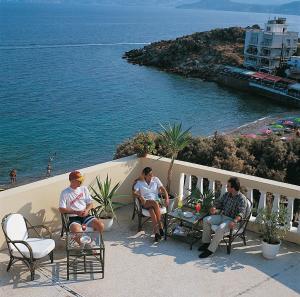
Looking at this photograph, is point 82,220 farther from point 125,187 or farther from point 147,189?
point 125,187

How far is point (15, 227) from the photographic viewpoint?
6.79 meters

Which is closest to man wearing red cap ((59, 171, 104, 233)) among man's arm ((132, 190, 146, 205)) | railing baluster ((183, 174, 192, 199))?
man's arm ((132, 190, 146, 205))

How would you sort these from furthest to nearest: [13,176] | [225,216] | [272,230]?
[13,176], [225,216], [272,230]

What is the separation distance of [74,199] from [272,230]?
3.09 m

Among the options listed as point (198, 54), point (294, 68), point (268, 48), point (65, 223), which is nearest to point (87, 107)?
point (294, 68)

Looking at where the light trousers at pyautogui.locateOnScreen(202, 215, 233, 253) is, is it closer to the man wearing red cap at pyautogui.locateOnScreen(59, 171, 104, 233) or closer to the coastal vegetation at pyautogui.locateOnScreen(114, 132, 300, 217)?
the man wearing red cap at pyautogui.locateOnScreen(59, 171, 104, 233)

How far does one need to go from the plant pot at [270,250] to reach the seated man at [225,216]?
0.54 m

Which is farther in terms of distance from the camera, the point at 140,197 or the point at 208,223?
the point at 140,197

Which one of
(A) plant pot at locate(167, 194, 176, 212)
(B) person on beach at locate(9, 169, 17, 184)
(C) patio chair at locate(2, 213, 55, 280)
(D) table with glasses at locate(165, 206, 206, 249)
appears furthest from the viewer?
(B) person on beach at locate(9, 169, 17, 184)

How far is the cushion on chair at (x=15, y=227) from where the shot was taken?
21.7 feet

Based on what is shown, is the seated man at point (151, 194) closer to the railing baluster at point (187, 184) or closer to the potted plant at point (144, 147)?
the railing baluster at point (187, 184)

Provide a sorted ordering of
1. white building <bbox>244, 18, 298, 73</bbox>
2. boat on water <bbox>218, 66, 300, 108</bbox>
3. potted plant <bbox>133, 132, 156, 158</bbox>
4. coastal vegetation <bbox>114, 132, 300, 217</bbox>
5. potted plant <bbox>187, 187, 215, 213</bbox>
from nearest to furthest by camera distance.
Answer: potted plant <bbox>187, 187, 215, 213</bbox> < potted plant <bbox>133, 132, 156, 158</bbox> < coastal vegetation <bbox>114, 132, 300, 217</bbox> < boat on water <bbox>218, 66, 300, 108</bbox> < white building <bbox>244, 18, 298, 73</bbox>

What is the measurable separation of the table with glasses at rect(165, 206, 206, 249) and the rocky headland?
224 ft

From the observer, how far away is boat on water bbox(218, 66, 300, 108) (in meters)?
63.6
